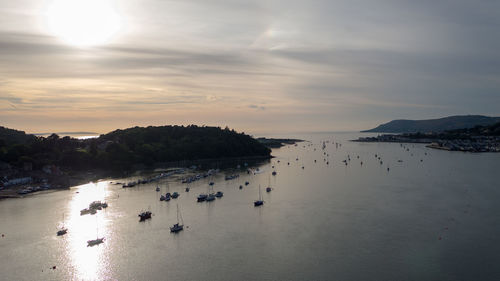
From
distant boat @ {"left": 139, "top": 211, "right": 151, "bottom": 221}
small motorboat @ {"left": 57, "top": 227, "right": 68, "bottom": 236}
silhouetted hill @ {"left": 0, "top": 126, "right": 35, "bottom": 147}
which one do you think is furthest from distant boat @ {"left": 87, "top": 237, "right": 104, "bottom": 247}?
silhouetted hill @ {"left": 0, "top": 126, "right": 35, "bottom": 147}

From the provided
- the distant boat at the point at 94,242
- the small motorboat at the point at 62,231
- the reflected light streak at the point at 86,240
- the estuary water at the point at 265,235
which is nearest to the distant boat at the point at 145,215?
the estuary water at the point at 265,235

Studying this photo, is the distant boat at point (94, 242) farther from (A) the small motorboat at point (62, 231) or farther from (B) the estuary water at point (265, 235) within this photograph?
(A) the small motorboat at point (62, 231)

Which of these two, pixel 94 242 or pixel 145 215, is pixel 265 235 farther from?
pixel 94 242

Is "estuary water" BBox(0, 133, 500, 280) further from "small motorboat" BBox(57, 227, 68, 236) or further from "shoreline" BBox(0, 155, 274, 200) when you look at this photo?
"shoreline" BBox(0, 155, 274, 200)

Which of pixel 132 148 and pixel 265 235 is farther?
pixel 132 148

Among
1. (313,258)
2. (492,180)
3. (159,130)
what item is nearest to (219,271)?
(313,258)

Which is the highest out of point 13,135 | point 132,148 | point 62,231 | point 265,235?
point 13,135

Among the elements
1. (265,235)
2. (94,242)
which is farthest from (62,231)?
(265,235)

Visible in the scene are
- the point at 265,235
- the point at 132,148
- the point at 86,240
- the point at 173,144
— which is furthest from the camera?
the point at 173,144

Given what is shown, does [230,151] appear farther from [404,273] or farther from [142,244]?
[404,273]
